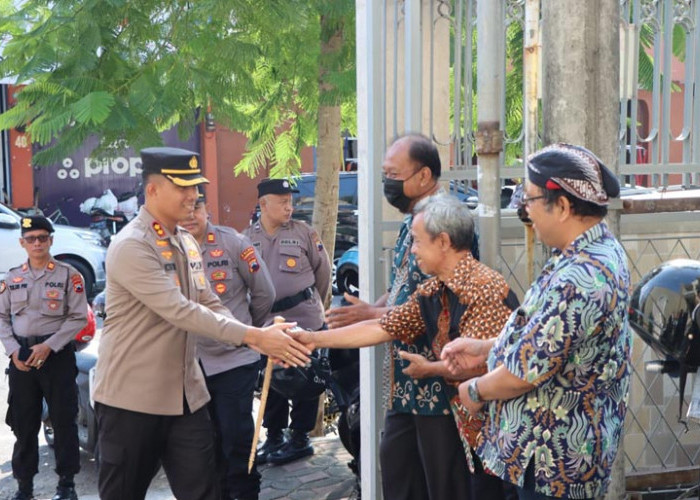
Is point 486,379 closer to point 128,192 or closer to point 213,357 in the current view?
point 213,357

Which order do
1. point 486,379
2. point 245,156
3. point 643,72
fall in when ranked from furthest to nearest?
point 245,156 < point 643,72 < point 486,379

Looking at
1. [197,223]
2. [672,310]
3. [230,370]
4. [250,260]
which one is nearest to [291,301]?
[250,260]

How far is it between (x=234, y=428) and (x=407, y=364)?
6.28ft

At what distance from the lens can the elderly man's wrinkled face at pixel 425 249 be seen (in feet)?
12.6

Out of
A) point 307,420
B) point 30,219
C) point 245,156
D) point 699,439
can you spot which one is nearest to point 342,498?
point 307,420

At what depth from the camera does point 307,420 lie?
23.0 feet

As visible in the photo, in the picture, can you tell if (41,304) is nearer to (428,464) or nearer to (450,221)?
(428,464)

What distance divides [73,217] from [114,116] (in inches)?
643

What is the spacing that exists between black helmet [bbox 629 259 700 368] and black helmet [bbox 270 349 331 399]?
2.80m

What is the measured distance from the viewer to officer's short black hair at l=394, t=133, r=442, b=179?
430 centimetres

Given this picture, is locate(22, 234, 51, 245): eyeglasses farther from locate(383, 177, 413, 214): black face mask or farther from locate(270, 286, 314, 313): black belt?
locate(383, 177, 413, 214): black face mask

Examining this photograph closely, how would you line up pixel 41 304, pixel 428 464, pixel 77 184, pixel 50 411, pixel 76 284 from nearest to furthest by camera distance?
pixel 428 464 < pixel 50 411 < pixel 41 304 < pixel 76 284 < pixel 77 184

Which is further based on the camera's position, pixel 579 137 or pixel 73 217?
pixel 73 217

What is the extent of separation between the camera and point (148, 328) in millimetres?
4551
